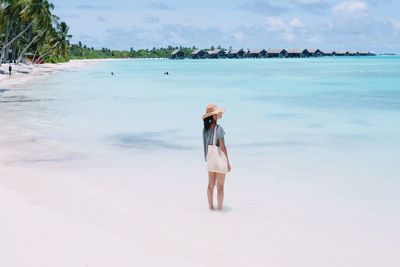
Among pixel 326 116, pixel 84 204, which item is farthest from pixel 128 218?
pixel 326 116

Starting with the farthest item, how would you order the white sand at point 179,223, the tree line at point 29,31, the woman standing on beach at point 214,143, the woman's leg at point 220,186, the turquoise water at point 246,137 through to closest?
the tree line at point 29,31 < the turquoise water at point 246,137 < the woman's leg at point 220,186 < the woman standing on beach at point 214,143 < the white sand at point 179,223

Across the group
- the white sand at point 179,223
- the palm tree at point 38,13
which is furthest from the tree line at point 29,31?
the white sand at point 179,223

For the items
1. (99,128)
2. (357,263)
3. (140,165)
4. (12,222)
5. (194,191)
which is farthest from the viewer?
(99,128)

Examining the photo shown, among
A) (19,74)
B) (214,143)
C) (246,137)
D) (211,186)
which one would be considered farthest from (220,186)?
(19,74)

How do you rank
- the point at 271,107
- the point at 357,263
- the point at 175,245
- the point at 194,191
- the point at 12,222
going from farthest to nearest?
1. the point at 271,107
2. the point at 194,191
3. the point at 12,222
4. the point at 175,245
5. the point at 357,263

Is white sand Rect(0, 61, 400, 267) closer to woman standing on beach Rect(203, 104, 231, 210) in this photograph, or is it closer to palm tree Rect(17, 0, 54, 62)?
woman standing on beach Rect(203, 104, 231, 210)

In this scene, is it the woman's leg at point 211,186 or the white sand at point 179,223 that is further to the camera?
the woman's leg at point 211,186

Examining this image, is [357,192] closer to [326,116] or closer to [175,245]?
[175,245]

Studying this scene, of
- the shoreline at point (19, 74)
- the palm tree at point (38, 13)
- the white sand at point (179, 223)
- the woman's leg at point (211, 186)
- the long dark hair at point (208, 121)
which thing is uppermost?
the palm tree at point (38, 13)

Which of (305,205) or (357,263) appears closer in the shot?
(357,263)

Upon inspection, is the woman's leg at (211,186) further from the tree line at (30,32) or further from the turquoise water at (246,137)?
the tree line at (30,32)

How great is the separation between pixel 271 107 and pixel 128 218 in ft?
69.9

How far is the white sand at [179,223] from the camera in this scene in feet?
21.2

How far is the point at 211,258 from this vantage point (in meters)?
6.47
